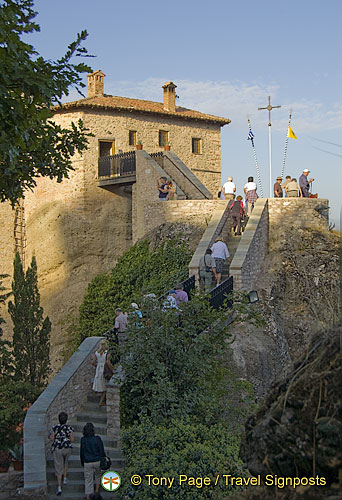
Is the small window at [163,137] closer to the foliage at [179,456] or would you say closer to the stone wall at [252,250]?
the stone wall at [252,250]

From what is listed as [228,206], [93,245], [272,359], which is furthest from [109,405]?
[93,245]

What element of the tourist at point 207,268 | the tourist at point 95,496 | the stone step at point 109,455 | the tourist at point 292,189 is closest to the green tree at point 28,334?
the tourist at point 207,268

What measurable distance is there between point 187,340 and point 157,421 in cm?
173

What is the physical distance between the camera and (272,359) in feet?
52.0

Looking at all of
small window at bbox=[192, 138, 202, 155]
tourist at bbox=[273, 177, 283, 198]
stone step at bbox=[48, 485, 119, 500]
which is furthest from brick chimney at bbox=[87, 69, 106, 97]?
stone step at bbox=[48, 485, 119, 500]

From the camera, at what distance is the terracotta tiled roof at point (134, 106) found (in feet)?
90.1

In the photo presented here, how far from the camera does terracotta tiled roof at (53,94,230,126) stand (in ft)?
Answer: 90.1

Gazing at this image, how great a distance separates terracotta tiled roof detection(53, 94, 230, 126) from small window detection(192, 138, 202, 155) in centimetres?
105

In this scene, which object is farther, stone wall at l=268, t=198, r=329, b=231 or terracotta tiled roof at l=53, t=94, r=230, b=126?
terracotta tiled roof at l=53, t=94, r=230, b=126

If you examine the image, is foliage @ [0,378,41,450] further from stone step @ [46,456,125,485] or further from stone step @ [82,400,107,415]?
stone step @ [46,456,125,485]

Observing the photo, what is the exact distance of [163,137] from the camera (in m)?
29.8

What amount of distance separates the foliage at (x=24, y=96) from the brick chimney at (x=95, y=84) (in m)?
18.9

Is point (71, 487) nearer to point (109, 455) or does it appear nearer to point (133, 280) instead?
point (109, 455)

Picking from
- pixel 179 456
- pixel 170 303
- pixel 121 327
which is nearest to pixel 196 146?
pixel 121 327
